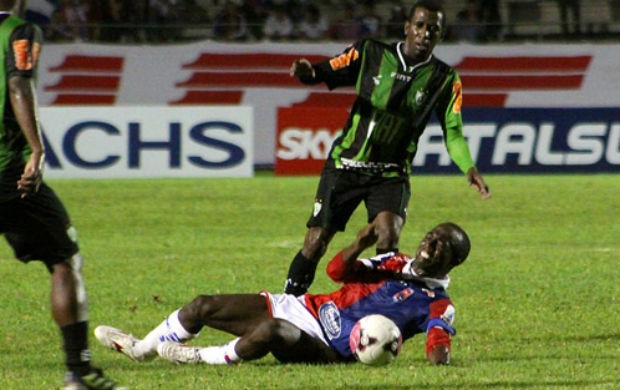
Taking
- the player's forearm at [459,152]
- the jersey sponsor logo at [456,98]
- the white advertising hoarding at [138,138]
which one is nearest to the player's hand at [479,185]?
the player's forearm at [459,152]

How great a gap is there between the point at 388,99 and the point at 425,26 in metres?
0.61

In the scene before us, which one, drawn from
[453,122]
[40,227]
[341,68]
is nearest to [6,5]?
[40,227]

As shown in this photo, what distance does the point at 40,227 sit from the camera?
684 centimetres

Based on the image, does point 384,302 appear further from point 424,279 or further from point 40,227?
point 40,227

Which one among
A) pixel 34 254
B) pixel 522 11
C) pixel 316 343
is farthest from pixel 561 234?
pixel 522 11

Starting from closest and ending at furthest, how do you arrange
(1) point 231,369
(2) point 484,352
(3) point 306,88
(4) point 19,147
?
1. (4) point 19,147
2. (1) point 231,369
3. (2) point 484,352
4. (3) point 306,88

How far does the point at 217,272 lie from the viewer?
13.0m

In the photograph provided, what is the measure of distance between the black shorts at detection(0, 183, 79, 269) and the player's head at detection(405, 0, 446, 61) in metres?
3.19

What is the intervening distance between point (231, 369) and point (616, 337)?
9.44 ft

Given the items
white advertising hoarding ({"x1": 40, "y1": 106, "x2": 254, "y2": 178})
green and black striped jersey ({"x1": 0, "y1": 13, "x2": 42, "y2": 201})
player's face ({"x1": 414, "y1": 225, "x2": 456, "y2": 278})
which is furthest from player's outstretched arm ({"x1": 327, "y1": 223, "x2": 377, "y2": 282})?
white advertising hoarding ({"x1": 40, "y1": 106, "x2": 254, "y2": 178})

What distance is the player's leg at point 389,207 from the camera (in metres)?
9.23

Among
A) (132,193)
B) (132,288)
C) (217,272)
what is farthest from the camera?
(132,193)

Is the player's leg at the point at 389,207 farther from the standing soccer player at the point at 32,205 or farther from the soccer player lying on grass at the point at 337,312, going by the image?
the standing soccer player at the point at 32,205

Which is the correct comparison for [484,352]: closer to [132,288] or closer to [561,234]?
[132,288]
